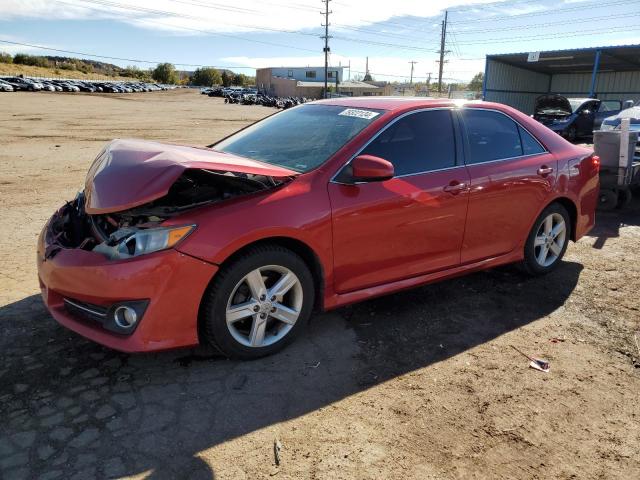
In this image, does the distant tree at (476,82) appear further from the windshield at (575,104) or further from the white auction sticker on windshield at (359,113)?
the white auction sticker on windshield at (359,113)

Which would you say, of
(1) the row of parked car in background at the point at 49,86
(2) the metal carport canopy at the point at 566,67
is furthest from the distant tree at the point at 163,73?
(2) the metal carport canopy at the point at 566,67

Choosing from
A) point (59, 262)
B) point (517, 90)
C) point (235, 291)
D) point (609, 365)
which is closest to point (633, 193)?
point (609, 365)

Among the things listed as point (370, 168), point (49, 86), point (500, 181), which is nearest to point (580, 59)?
point (500, 181)

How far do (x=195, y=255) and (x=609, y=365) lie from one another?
281 centimetres

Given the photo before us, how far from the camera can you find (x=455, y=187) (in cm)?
385

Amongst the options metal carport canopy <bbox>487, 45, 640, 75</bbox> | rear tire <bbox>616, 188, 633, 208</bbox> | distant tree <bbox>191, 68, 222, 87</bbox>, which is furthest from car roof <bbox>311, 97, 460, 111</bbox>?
Answer: distant tree <bbox>191, 68, 222, 87</bbox>

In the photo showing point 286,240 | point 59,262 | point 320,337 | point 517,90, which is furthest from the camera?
point 517,90

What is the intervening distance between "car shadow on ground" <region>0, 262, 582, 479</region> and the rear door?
58 cm

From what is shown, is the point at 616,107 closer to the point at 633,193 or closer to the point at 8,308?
the point at 633,193

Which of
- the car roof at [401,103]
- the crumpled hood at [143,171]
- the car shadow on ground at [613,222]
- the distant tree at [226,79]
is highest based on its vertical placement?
the distant tree at [226,79]

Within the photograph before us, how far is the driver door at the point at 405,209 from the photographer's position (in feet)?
11.1

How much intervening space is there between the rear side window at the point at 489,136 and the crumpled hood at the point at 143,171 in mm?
1657

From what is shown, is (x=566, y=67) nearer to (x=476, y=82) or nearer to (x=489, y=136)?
(x=489, y=136)

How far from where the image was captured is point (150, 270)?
2.75 m
